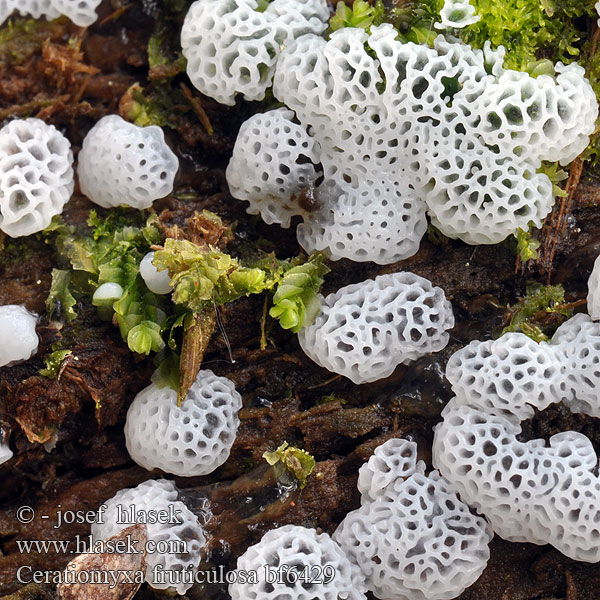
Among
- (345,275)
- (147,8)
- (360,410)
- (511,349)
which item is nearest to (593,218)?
(511,349)

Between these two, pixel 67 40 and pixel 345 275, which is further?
pixel 67 40

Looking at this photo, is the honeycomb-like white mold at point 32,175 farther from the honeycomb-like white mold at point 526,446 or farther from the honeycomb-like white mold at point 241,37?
the honeycomb-like white mold at point 526,446

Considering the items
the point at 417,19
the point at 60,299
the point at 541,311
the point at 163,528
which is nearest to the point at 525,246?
the point at 541,311

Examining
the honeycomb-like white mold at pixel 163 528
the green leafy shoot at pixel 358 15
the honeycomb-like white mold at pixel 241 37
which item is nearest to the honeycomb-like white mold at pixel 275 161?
the honeycomb-like white mold at pixel 241 37

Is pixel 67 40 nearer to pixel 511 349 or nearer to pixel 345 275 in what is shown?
pixel 345 275

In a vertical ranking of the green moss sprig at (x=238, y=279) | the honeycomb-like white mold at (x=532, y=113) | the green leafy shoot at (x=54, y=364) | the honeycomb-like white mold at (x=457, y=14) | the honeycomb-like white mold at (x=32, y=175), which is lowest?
the green leafy shoot at (x=54, y=364)

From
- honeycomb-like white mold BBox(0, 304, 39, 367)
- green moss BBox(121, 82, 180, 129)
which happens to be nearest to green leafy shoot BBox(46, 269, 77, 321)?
honeycomb-like white mold BBox(0, 304, 39, 367)

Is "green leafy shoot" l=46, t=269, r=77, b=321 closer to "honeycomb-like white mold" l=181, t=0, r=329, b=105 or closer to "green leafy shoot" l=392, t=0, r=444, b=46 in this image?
"honeycomb-like white mold" l=181, t=0, r=329, b=105
